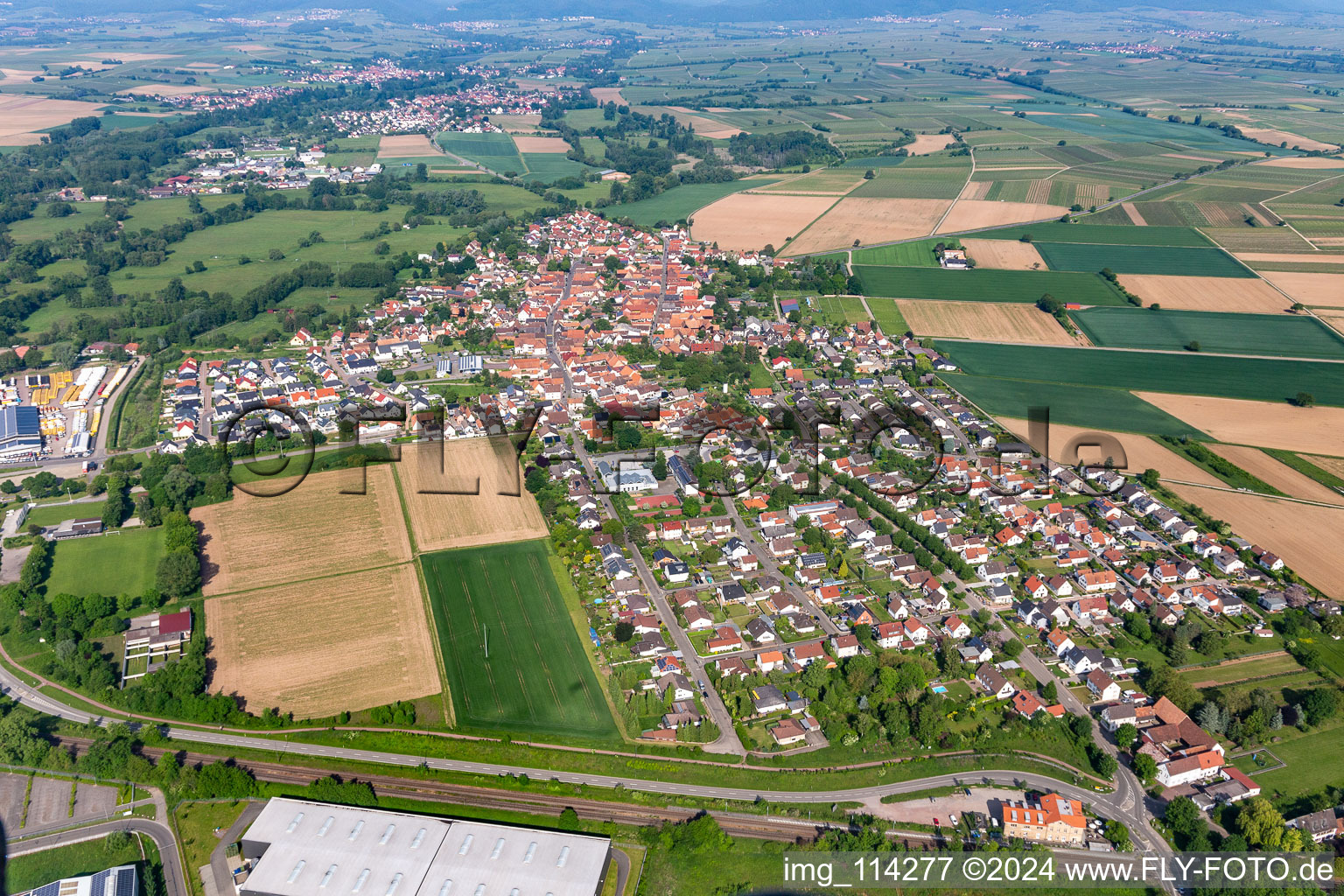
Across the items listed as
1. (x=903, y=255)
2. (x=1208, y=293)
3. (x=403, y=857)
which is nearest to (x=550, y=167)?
(x=903, y=255)

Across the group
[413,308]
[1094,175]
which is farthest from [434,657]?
[1094,175]

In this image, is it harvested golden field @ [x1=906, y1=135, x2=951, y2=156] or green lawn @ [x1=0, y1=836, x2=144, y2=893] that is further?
harvested golden field @ [x1=906, y1=135, x2=951, y2=156]

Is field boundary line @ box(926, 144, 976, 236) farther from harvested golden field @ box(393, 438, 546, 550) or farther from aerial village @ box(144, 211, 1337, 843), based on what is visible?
harvested golden field @ box(393, 438, 546, 550)

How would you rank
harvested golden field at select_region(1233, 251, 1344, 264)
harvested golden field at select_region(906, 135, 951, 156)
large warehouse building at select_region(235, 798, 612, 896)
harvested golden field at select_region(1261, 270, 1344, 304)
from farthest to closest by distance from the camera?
harvested golden field at select_region(906, 135, 951, 156)
harvested golden field at select_region(1233, 251, 1344, 264)
harvested golden field at select_region(1261, 270, 1344, 304)
large warehouse building at select_region(235, 798, 612, 896)

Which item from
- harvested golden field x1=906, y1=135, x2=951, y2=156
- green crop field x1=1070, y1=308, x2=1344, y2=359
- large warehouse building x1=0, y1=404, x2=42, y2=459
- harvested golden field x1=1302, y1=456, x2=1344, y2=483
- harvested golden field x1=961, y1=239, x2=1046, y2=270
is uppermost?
harvested golden field x1=906, y1=135, x2=951, y2=156

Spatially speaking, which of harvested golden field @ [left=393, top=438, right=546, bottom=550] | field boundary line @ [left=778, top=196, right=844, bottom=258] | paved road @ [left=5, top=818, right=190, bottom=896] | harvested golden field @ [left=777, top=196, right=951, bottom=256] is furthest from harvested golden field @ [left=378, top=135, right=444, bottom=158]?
paved road @ [left=5, top=818, right=190, bottom=896]

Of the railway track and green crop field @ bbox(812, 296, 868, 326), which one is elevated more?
green crop field @ bbox(812, 296, 868, 326)

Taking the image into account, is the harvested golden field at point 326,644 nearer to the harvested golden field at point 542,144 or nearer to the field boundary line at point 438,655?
the field boundary line at point 438,655
